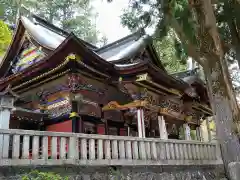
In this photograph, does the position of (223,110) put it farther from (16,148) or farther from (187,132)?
(187,132)

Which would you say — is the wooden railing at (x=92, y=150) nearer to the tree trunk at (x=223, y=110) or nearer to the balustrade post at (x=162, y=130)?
the balustrade post at (x=162, y=130)

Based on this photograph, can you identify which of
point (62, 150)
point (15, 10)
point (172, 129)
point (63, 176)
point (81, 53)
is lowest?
point (63, 176)

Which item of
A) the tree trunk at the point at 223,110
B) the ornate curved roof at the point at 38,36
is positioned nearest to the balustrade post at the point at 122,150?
the tree trunk at the point at 223,110

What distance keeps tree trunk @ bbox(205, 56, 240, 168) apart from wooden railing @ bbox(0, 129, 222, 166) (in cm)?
176

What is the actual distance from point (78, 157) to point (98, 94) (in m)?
4.43

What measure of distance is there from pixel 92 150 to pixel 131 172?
55.2 inches

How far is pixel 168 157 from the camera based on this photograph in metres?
8.73

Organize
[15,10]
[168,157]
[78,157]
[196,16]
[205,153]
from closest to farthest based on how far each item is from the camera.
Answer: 1. [78,157]
2. [196,16]
3. [168,157]
4. [205,153]
5. [15,10]

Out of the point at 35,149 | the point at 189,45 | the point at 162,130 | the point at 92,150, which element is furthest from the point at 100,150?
the point at 162,130

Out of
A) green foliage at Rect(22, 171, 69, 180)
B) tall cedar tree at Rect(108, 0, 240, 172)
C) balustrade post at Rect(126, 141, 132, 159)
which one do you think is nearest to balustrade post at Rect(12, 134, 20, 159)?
green foliage at Rect(22, 171, 69, 180)

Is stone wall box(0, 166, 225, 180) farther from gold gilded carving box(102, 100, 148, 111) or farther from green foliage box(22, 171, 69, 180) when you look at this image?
gold gilded carving box(102, 100, 148, 111)

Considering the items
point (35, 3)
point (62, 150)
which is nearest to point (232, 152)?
point (62, 150)

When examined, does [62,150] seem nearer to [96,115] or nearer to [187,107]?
[96,115]

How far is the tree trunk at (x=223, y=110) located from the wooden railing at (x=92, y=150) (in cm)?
176
